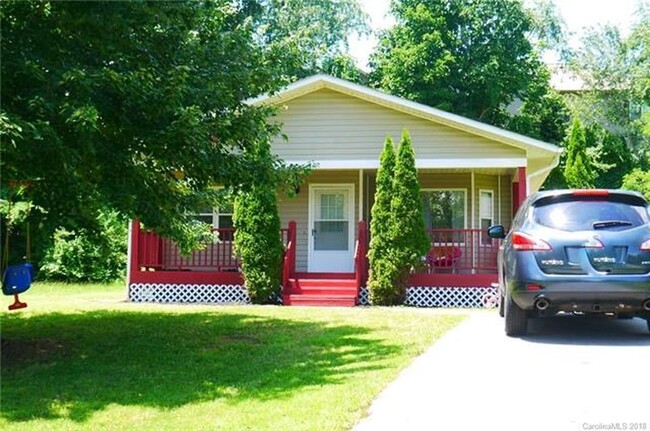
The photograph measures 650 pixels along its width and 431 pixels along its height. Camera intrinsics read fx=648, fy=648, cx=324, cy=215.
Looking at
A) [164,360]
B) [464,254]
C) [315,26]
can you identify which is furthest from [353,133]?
[315,26]

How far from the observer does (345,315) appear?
10.8 meters

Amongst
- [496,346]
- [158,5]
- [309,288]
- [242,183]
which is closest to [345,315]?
[309,288]

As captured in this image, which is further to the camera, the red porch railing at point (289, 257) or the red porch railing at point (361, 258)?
the red porch railing at point (289, 257)

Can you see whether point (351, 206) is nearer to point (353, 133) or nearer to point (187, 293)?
point (353, 133)

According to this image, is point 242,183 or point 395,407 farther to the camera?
point 242,183

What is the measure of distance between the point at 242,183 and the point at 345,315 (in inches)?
140

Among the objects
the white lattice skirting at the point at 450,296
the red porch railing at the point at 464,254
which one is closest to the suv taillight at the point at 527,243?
the white lattice skirting at the point at 450,296

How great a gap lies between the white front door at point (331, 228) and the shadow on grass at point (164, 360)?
4940mm

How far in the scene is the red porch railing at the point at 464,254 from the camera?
1359cm

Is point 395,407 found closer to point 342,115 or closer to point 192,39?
point 192,39

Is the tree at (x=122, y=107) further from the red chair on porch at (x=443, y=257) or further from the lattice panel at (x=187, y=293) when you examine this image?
the red chair on porch at (x=443, y=257)

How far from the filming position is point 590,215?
6770 millimetres

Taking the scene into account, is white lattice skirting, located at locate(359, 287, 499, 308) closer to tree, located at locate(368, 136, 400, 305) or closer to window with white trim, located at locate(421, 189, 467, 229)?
tree, located at locate(368, 136, 400, 305)

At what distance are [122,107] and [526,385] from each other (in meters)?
4.81
